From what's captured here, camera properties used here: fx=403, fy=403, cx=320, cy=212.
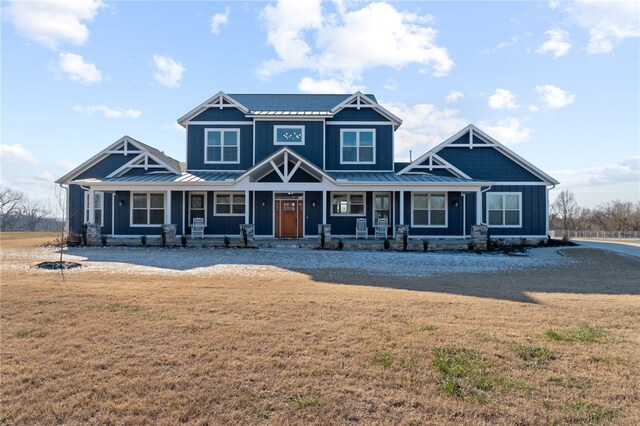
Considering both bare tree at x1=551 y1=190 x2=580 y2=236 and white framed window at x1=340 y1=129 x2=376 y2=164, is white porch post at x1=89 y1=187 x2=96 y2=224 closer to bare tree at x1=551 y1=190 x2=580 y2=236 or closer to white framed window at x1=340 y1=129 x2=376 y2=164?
white framed window at x1=340 y1=129 x2=376 y2=164

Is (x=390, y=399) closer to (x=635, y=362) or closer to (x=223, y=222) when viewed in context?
(x=635, y=362)

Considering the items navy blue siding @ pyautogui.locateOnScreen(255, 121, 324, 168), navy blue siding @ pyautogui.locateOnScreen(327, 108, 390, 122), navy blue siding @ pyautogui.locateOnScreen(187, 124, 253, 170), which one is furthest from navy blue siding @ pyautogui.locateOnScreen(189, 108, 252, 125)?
navy blue siding @ pyautogui.locateOnScreen(327, 108, 390, 122)

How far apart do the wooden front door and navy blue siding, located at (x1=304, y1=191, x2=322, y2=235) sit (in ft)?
0.99

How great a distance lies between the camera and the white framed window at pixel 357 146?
70.0 feet

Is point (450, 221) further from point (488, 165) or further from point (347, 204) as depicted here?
point (347, 204)

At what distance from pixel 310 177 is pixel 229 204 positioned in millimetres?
4431

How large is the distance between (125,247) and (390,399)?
652 inches

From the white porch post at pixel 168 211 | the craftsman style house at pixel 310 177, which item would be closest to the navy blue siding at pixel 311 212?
the craftsman style house at pixel 310 177

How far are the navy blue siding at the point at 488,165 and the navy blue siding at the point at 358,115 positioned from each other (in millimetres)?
3857

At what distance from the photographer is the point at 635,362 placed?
14.4ft

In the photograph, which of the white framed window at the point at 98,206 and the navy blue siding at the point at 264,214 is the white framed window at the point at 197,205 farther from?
the white framed window at the point at 98,206

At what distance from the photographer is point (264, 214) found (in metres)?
20.6

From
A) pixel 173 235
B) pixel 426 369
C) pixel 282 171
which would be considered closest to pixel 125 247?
pixel 173 235

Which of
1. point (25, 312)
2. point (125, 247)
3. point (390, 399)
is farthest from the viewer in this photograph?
point (125, 247)
